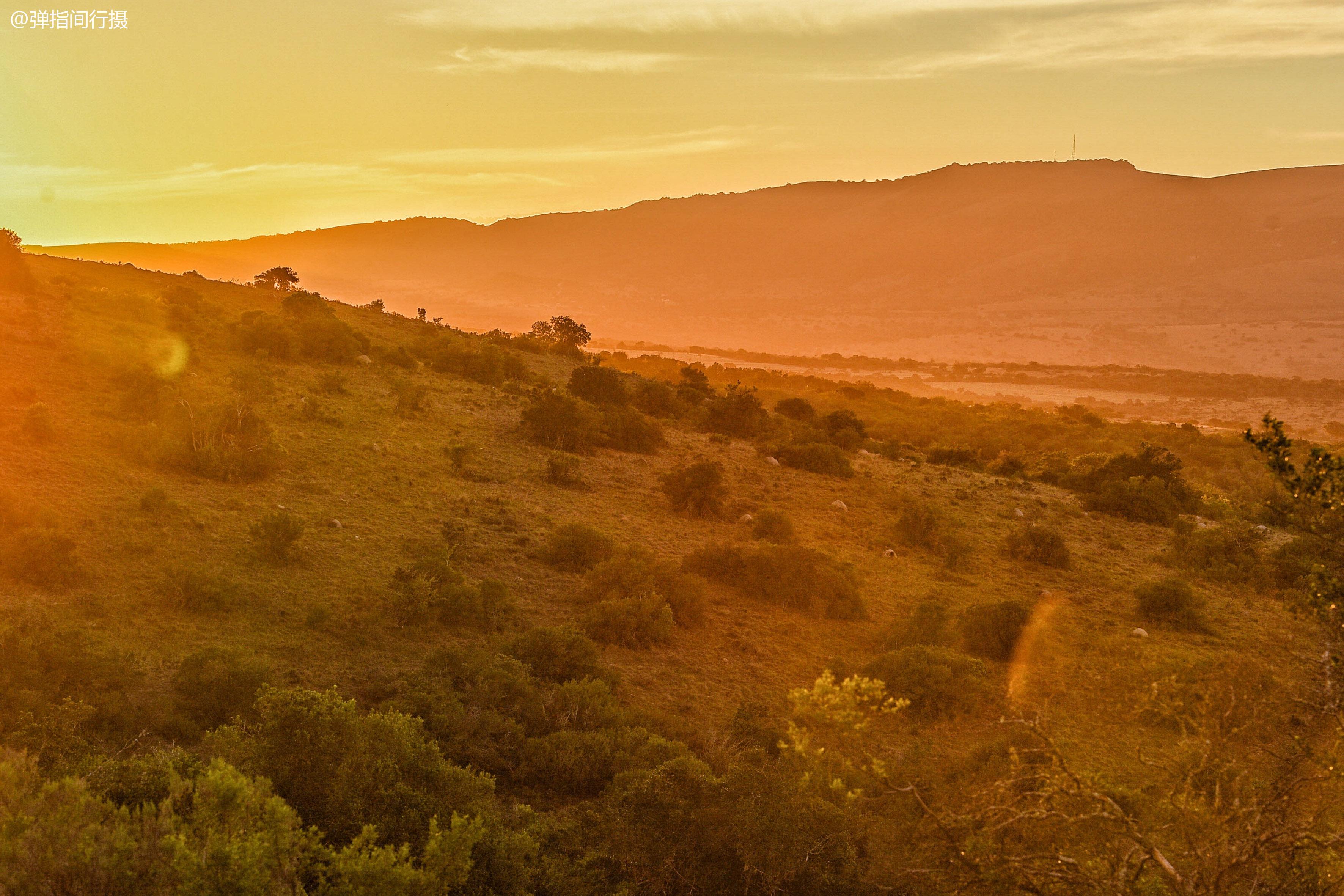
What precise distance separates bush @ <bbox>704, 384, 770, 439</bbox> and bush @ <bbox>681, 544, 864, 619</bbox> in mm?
13079

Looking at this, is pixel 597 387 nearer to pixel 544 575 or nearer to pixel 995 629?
pixel 544 575

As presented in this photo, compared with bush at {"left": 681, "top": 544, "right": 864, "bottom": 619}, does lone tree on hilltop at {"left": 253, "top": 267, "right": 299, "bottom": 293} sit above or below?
above

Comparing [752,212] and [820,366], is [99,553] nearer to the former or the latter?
[820,366]

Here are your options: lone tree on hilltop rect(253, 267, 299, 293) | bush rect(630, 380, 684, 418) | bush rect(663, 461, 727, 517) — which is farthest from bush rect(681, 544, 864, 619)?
lone tree on hilltop rect(253, 267, 299, 293)

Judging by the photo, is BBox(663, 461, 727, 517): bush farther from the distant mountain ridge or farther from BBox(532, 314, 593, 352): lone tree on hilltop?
the distant mountain ridge

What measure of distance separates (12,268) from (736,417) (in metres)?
22.7

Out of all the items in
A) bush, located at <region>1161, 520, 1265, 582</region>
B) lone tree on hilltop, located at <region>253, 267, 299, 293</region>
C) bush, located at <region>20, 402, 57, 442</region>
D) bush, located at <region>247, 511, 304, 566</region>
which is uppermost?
lone tree on hilltop, located at <region>253, 267, 299, 293</region>

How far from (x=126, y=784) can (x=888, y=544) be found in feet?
49.4

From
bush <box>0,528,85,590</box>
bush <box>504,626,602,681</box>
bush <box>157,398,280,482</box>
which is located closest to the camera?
bush <box>504,626,602,681</box>

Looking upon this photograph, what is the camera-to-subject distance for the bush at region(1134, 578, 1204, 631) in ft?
48.4

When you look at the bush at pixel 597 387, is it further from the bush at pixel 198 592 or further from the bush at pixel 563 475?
the bush at pixel 198 592

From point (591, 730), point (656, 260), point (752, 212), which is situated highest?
point (752, 212)

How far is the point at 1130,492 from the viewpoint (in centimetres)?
2348

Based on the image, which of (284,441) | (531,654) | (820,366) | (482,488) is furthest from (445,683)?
(820,366)
